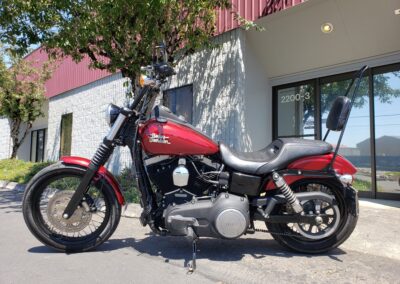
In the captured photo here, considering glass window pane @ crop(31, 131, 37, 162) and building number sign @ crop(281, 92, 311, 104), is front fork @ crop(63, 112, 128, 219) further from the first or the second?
glass window pane @ crop(31, 131, 37, 162)

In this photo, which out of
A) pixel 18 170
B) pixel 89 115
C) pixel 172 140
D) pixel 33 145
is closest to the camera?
pixel 172 140

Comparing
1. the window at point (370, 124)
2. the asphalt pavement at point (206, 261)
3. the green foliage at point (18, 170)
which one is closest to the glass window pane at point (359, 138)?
the window at point (370, 124)

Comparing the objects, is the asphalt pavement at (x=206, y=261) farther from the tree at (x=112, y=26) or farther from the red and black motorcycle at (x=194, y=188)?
the tree at (x=112, y=26)

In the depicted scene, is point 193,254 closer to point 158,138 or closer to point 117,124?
point 158,138

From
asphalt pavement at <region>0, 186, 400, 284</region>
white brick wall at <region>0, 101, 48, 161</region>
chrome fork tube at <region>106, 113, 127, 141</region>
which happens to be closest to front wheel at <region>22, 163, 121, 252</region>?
asphalt pavement at <region>0, 186, 400, 284</region>

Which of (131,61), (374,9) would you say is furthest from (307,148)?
(131,61)

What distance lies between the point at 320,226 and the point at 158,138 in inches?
73.5

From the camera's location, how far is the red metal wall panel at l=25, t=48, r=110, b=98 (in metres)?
15.7

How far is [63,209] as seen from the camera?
423 centimetres

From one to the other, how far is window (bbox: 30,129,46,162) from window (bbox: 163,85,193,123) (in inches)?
536

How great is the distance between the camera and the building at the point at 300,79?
7516 millimetres

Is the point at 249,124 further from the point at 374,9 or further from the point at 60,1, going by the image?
the point at 60,1

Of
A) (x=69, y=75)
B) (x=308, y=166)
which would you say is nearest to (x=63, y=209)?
(x=308, y=166)

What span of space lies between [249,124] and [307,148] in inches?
191
